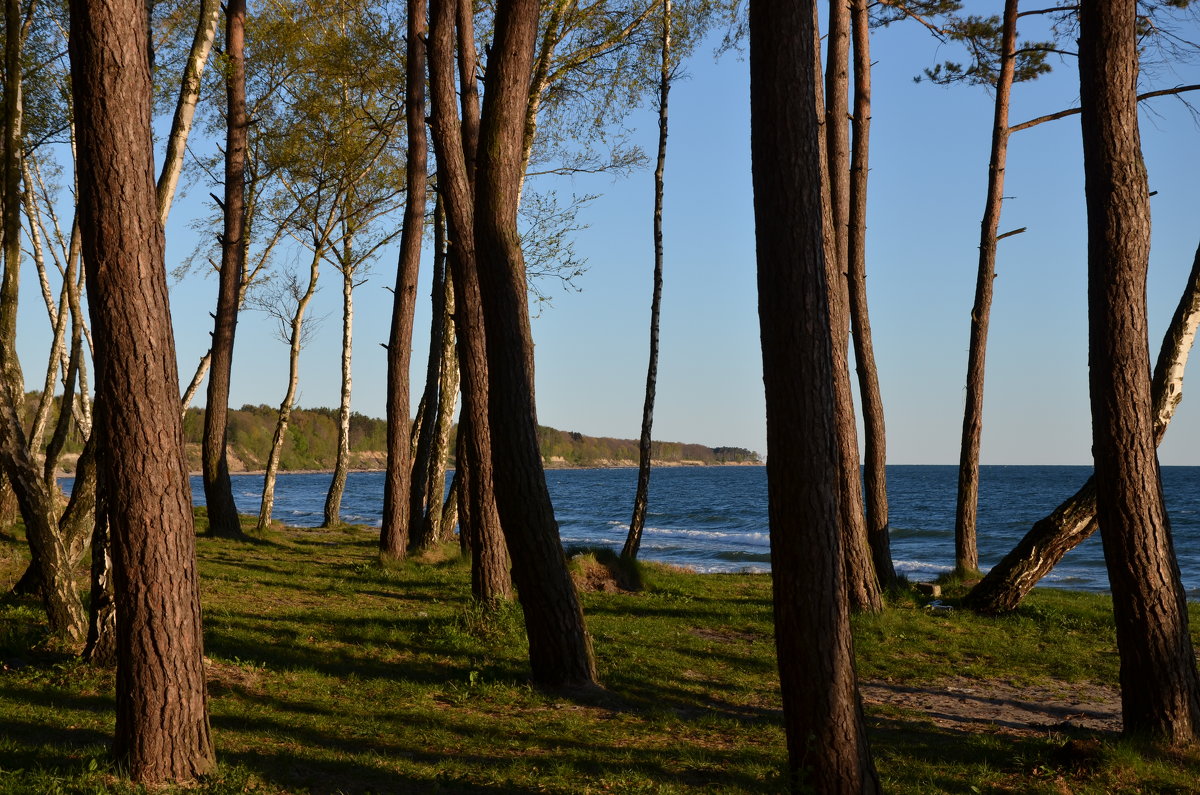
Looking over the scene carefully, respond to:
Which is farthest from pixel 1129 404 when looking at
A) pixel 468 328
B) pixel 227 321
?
pixel 227 321

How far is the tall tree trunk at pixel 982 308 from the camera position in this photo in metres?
14.1

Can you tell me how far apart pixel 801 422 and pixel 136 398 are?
3351 mm

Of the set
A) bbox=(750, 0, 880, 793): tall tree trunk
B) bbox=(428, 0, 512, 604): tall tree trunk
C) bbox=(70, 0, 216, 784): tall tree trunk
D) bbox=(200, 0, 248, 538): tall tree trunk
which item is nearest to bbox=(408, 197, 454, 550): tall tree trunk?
bbox=(200, 0, 248, 538): tall tree trunk

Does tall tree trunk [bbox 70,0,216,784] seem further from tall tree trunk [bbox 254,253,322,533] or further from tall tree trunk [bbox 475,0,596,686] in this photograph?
tall tree trunk [bbox 254,253,322,533]

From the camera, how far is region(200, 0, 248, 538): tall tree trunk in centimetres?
1563

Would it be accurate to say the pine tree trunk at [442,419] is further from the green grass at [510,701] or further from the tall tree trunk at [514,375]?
the tall tree trunk at [514,375]

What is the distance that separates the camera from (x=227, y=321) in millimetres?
16438

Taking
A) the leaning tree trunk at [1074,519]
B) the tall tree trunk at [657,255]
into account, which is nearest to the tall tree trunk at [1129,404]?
the leaning tree trunk at [1074,519]

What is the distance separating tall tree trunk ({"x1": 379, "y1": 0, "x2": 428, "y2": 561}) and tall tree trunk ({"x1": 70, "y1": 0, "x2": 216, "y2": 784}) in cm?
919

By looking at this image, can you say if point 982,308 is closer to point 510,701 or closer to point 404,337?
point 404,337

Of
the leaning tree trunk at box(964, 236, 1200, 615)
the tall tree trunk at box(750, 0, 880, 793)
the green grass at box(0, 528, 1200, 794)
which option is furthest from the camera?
the leaning tree trunk at box(964, 236, 1200, 615)

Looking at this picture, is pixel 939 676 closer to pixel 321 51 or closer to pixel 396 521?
pixel 396 521

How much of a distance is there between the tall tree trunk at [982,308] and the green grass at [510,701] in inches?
102

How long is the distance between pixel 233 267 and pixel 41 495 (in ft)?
29.5
